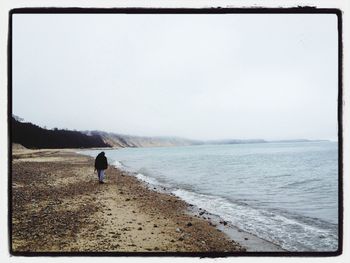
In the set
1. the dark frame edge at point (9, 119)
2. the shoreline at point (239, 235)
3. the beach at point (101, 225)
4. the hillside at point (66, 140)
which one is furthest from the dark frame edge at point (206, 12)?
the hillside at point (66, 140)

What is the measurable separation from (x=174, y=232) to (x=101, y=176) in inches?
217

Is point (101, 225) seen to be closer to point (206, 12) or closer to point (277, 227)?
point (277, 227)

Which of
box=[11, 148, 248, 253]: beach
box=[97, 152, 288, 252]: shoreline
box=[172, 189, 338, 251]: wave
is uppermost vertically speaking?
box=[11, 148, 248, 253]: beach

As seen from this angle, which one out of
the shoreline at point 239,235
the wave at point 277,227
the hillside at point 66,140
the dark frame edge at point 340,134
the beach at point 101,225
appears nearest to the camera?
the dark frame edge at point 340,134

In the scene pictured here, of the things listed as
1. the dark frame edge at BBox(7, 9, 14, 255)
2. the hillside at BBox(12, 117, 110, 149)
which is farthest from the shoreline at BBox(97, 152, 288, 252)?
the hillside at BBox(12, 117, 110, 149)

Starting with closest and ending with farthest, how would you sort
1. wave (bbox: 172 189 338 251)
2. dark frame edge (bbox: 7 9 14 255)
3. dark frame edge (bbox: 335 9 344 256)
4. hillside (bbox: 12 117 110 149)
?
dark frame edge (bbox: 335 9 344 256), dark frame edge (bbox: 7 9 14 255), wave (bbox: 172 189 338 251), hillside (bbox: 12 117 110 149)

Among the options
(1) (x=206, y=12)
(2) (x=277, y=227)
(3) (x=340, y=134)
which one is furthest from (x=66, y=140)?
(3) (x=340, y=134)

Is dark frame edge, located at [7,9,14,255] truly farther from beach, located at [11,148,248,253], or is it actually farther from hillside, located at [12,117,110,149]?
hillside, located at [12,117,110,149]

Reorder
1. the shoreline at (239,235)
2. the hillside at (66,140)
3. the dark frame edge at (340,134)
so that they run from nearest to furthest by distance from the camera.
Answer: the dark frame edge at (340,134) → the shoreline at (239,235) → the hillside at (66,140)

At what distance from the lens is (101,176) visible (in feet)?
34.9

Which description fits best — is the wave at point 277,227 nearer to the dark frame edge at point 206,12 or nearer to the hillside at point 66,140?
the dark frame edge at point 206,12

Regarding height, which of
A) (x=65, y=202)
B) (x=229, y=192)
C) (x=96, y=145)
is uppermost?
(x=96, y=145)

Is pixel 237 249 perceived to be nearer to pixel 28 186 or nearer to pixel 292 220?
pixel 292 220
